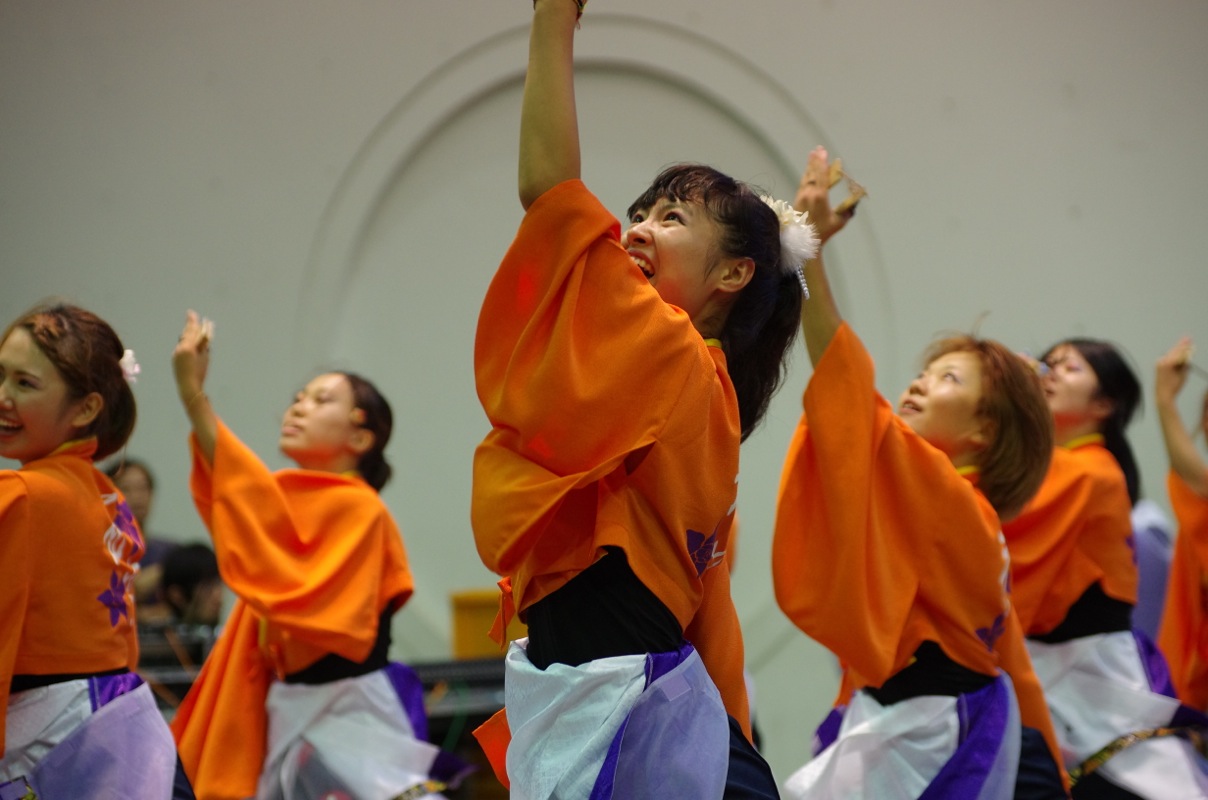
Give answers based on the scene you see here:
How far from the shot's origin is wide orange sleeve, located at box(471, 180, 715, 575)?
1416mm

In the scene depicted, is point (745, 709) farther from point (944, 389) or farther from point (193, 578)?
point (193, 578)

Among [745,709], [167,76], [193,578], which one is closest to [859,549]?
[745,709]

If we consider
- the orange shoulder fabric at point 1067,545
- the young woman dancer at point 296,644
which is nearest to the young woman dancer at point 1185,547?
the orange shoulder fabric at point 1067,545

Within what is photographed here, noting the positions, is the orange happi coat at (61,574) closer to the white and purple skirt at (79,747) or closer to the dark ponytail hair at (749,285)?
the white and purple skirt at (79,747)

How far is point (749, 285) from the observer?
1741 mm

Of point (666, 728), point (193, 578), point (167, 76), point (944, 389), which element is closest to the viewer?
point (666, 728)

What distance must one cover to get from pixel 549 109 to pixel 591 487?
0.44m

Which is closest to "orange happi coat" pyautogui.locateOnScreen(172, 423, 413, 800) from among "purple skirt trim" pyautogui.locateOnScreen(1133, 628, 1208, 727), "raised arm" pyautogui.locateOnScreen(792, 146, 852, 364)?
"raised arm" pyautogui.locateOnScreen(792, 146, 852, 364)

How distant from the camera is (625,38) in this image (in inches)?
185

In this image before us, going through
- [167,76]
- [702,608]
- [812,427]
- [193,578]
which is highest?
[167,76]

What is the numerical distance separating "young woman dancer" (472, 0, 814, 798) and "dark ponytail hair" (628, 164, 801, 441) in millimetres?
224

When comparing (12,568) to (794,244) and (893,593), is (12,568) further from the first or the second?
(893,593)

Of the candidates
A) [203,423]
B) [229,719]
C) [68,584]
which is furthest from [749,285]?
[229,719]

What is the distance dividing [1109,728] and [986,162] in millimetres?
2659
